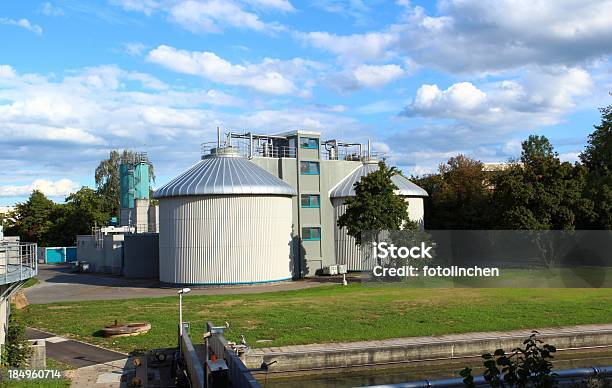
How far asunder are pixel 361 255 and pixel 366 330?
23169mm

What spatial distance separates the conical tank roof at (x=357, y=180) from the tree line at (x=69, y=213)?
1615 inches

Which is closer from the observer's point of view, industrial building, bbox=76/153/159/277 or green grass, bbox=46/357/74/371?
green grass, bbox=46/357/74/371

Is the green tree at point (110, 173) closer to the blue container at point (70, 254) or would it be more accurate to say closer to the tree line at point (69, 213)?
the tree line at point (69, 213)

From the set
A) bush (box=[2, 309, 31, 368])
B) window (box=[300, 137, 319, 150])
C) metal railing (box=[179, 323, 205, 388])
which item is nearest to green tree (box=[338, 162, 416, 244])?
window (box=[300, 137, 319, 150])

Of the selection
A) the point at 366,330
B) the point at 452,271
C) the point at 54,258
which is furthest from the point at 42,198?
the point at 366,330

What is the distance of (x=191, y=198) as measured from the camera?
38.8m

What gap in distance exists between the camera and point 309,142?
1806 inches

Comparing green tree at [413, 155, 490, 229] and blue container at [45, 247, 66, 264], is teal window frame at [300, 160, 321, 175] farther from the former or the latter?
blue container at [45, 247, 66, 264]

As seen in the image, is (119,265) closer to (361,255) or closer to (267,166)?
(267,166)

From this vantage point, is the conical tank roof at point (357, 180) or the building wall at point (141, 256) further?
the building wall at point (141, 256)

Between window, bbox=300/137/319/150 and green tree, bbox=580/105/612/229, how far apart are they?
20926 mm

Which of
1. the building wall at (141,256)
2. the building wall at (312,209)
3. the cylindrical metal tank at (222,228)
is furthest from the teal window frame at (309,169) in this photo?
the building wall at (141,256)

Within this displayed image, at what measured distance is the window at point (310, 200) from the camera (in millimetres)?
45531

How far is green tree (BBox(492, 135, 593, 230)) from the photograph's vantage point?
Result: 41625 mm
